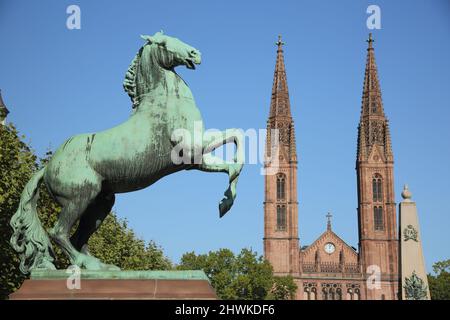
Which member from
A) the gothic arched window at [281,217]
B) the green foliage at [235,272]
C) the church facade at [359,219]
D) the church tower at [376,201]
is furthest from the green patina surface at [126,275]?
the church tower at [376,201]

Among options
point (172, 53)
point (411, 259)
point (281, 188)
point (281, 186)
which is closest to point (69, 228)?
point (172, 53)

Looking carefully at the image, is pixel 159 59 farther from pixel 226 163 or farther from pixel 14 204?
pixel 14 204

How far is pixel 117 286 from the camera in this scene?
7621 mm

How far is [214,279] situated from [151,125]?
68.8m

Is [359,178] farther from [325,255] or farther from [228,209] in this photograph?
[228,209]

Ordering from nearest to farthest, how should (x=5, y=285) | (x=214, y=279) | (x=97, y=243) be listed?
(x=5, y=285), (x=97, y=243), (x=214, y=279)

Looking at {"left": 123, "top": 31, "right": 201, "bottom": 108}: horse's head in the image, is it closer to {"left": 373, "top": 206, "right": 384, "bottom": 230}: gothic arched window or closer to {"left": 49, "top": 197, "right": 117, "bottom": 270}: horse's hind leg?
{"left": 49, "top": 197, "right": 117, "bottom": 270}: horse's hind leg

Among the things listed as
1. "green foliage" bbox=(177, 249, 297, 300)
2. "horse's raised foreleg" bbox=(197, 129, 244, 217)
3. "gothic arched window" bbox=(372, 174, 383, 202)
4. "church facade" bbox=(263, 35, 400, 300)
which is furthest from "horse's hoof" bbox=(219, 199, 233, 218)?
"gothic arched window" bbox=(372, 174, 383, 202)

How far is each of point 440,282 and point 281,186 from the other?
25486 millimetres

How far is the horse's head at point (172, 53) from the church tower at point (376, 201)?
91469 mm

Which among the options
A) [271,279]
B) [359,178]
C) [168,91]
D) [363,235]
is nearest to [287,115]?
[359,178]

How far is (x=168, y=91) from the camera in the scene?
8.24 metres

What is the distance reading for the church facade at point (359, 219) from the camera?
321 ft

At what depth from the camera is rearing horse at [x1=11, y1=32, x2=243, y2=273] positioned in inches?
316
